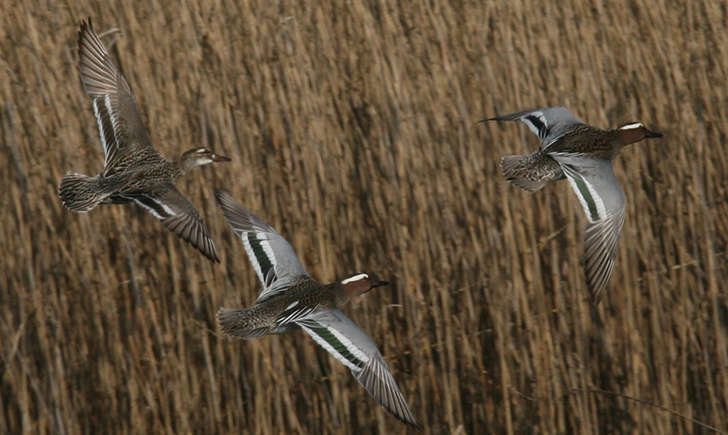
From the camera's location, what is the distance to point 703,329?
3.85 metres

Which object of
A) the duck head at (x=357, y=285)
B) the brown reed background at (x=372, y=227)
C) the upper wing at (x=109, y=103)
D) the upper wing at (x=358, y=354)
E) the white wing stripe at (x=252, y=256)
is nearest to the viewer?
the upper wing at (x=358, y=354)

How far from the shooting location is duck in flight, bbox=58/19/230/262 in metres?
2.91

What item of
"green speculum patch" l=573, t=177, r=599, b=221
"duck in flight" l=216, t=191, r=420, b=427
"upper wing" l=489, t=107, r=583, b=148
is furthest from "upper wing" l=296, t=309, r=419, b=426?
"upper wing" l=489, t=107, r=583, b=148

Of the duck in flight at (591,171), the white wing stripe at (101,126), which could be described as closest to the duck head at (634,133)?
the duck in flight at (591,171)

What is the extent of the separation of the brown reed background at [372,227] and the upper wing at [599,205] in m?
0.62

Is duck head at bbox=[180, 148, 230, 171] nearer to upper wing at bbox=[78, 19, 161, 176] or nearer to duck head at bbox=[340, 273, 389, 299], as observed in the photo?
upper wing at bbox=[78, 19, 161, 176]

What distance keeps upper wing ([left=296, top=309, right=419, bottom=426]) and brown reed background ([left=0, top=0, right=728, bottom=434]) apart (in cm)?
75

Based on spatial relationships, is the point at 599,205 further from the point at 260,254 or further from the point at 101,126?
the point at 101,126

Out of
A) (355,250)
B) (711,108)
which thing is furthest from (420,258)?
(711,108)

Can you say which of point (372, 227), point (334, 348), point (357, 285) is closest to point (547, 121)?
point (372, 227)

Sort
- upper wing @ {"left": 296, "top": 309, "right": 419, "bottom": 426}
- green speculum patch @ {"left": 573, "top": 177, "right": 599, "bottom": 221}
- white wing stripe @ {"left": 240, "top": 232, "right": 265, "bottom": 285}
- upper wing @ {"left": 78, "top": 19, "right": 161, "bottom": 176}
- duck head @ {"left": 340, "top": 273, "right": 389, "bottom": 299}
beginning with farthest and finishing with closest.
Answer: upper wing @ {"left": 78, "top": 19, "right": 161, "bottom": 176}, green speculum patch @ {"left": 573, "top": 177, "right": 599, "bottom": 221}, white wing stripe @ {"left": 240, "top": 232, "right": 265, "bottom": 285}, duck head @ {"left": 340, "top": 273, "right": 389, "bottom": 299}, upper wing @ {"left": 296, "top": 309, "right": 419, "bottom": 426}

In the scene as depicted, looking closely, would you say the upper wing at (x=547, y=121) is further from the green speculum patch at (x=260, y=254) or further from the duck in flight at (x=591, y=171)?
the green speculum patch at (x=260, y=254)

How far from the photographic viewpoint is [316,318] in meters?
2.76

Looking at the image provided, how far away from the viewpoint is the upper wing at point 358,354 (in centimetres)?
258
